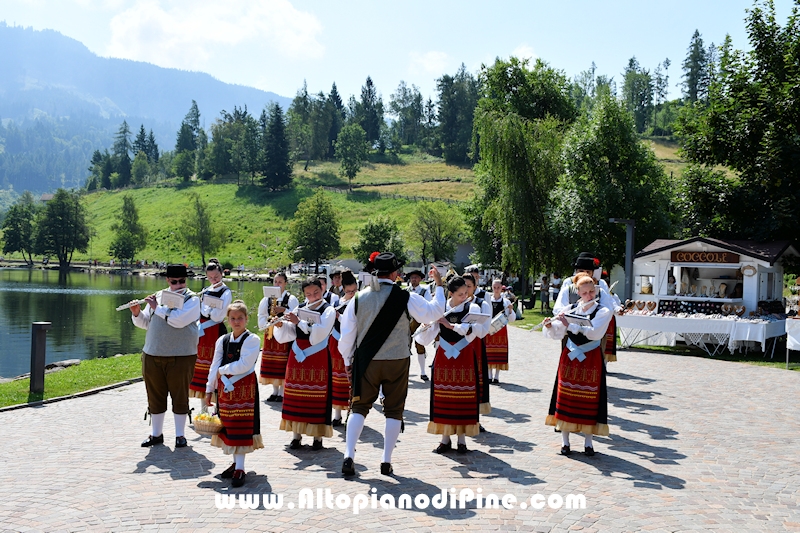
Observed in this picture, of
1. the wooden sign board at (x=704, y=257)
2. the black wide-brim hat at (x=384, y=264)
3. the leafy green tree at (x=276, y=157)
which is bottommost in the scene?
the black wide-brim hat at (x=384, y=264)

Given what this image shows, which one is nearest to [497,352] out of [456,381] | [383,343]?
[456,381]

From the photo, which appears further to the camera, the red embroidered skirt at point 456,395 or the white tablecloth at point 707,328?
the white tablecloth at point 707,328

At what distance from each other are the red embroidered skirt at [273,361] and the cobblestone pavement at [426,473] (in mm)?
502

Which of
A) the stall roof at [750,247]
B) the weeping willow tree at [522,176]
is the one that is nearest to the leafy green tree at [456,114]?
the weeping willow tree at [522,176]

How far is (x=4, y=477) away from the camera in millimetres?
7031

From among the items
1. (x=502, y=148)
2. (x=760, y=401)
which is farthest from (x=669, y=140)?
(x=760, y=401)

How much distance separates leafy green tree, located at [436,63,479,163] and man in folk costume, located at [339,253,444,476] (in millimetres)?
121733

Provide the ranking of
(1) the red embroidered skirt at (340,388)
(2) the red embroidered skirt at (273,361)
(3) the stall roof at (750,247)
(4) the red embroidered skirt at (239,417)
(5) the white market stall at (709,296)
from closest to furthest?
(4) the red embroidered skirt at (239,417) → (1) the red embroidered skirt at (340,388) → (2) the red embroidered skirt at (273,361) → (5) the white market stall at (709,296) → (3) the stall roof at (750,247)

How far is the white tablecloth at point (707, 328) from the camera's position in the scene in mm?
18938

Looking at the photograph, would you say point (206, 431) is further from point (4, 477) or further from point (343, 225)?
point (343, 225)

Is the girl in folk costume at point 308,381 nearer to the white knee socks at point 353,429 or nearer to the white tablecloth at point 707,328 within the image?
the white knee socks at point 353,429

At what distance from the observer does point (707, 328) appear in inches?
762

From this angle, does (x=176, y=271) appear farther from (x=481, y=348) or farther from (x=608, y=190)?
(x=608, y=190)

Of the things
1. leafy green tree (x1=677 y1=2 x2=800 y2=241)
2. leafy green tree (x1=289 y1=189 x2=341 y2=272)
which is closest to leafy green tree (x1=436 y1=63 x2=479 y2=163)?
leafy green tree (x1=289 y1=189 x2=341 y2=272)
